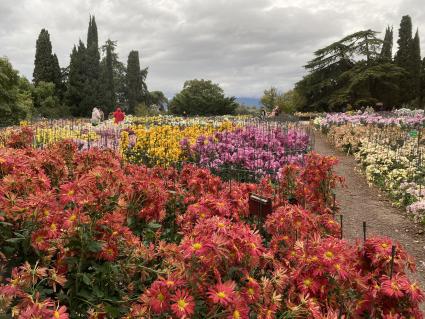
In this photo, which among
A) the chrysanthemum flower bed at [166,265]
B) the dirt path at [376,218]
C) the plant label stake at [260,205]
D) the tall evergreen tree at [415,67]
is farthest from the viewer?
the tall evergreen tree at [415,67]

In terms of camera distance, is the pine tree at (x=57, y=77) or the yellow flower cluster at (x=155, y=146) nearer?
the yellow flower cluster at (x=155, y=146)

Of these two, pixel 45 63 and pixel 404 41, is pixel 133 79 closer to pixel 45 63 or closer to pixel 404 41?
pixel 45 63

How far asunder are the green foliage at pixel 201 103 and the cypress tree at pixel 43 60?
1403 centimetres

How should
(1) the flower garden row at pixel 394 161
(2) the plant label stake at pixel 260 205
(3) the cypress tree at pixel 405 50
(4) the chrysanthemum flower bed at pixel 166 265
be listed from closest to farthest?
(4) the chrysanthemum flower bed at pixel 166 265
(2) the plant label stake at pixel 260 205
(1) the flower garden row at pixel 394 161
(3) the cypress tree at pixel 405 50

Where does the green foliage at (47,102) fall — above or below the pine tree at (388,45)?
below

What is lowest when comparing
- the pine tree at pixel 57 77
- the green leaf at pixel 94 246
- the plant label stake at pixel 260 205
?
the plant label stake at pixel 260 205

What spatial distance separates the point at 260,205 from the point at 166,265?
1.15m

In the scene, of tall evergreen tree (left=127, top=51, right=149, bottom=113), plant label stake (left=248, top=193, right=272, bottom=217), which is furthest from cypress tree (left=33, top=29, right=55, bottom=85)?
plant label stake (left=248, top=193, right=272, bottom=217)

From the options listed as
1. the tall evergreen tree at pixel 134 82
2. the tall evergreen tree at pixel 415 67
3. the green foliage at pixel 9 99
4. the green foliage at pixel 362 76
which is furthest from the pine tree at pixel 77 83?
the tall evergreen tree at pixel 415 67

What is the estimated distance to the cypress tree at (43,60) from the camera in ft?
141

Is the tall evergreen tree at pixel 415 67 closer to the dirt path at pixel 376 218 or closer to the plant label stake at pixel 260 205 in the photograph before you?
the dirt path at pixel 376 218

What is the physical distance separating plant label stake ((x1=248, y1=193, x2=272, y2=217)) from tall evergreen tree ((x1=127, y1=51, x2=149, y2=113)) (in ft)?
170

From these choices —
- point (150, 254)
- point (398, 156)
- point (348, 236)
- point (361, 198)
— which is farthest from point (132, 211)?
point (398, 156)

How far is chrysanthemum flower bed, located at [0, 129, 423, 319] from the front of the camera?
5.16ft
